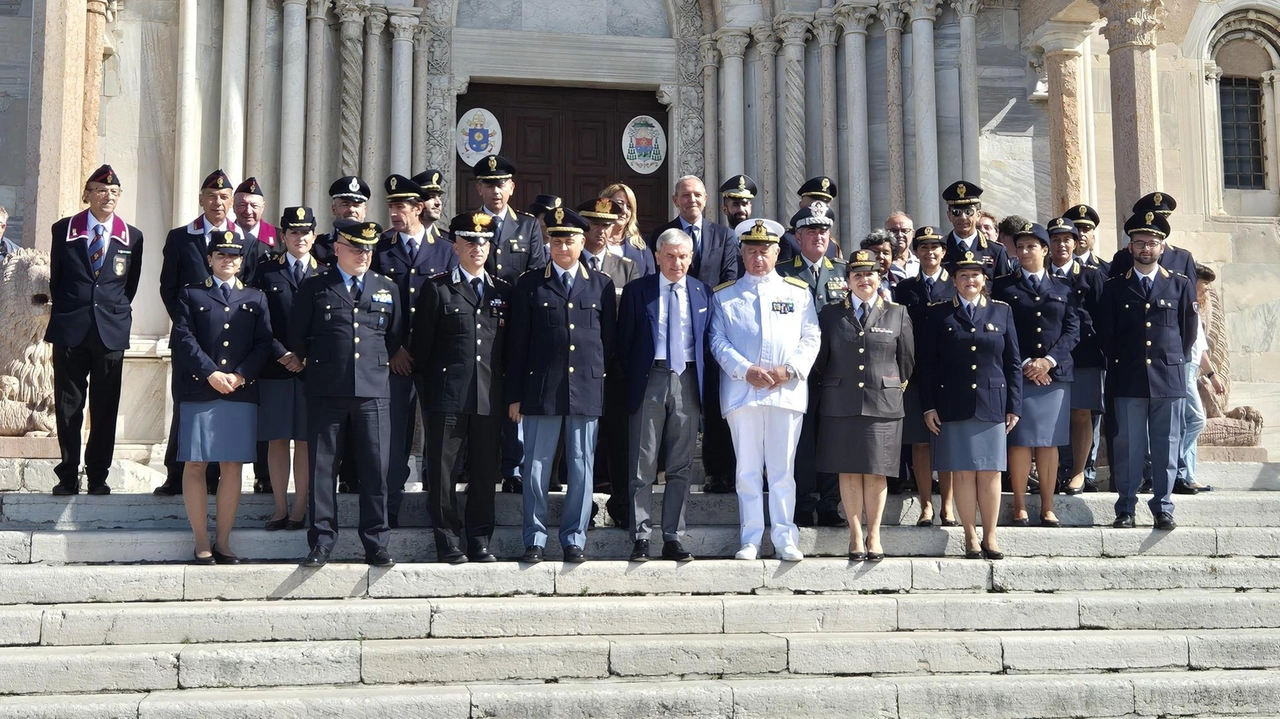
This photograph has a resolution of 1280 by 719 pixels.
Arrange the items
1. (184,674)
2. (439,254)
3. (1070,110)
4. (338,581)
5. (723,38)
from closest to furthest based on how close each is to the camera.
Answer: (184,674) < (338,581) < (439,254) < (1070,110) < (723,38)

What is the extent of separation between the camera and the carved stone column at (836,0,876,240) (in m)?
11.4

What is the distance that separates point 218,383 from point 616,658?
91.9 inches

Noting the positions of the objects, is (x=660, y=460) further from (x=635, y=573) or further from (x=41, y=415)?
(x=41, y=415)

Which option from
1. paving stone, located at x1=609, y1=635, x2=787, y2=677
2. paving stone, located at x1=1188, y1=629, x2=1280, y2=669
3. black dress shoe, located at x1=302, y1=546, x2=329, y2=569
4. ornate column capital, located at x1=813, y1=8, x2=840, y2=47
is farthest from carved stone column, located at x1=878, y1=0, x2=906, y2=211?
black dress shoe, located at x1=302, y1=546, x2=329, y2=569

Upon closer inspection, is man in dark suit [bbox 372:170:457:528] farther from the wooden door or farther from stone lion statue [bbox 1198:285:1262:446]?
stone lion statue [bbox 1198:285:1262:446]

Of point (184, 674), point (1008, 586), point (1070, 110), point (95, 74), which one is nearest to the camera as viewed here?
point (184, 674)

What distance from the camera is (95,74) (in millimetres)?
10078

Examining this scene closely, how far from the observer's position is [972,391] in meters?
7.00

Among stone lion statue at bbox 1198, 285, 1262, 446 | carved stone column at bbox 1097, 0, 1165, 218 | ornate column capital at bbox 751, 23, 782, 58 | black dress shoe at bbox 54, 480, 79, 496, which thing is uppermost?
ornate column capital at bbox 751, 23, 782, 58

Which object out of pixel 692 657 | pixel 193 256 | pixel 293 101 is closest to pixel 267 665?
pixel 692 657

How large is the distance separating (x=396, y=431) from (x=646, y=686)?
2.03 metres

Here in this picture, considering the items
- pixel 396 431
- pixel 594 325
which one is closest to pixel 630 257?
pixel 594 325

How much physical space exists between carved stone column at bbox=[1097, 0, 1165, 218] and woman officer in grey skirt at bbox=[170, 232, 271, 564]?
648 cm

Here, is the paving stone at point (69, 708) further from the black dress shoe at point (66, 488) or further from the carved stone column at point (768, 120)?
the carved stone column at point (768, 120)
